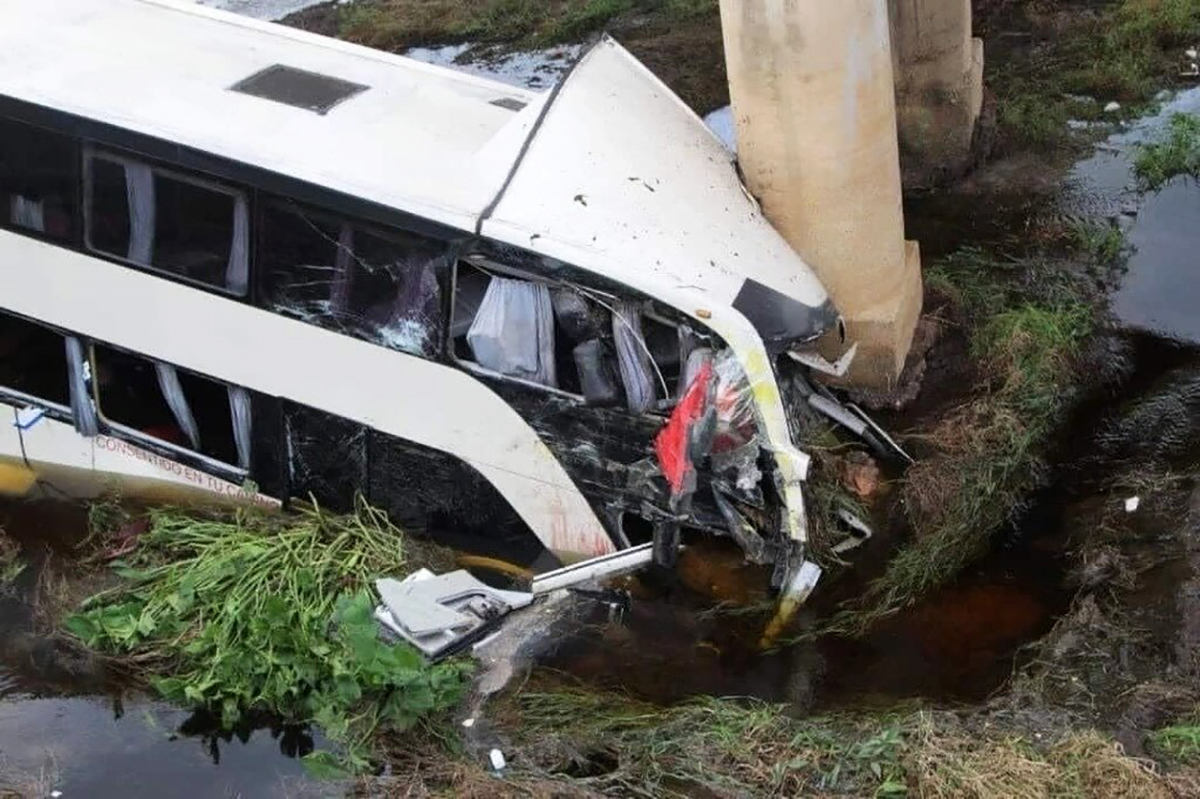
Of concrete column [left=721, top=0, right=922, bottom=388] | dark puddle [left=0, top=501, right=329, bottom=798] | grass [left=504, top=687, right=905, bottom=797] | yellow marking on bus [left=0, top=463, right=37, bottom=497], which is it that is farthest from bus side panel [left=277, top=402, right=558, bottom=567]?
concrete column [left=721, top=0, right=922, bottom=388]

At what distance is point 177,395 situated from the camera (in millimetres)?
7109

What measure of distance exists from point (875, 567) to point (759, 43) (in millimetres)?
3314

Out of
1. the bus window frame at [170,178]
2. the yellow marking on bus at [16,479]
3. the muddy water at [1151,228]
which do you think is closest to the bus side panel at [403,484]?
the bus window frame at [170,178]

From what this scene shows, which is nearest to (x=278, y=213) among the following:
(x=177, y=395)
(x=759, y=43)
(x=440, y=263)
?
(x=440, y=263)

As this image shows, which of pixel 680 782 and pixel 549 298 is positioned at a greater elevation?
pixel 549 298

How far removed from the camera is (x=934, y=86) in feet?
37.0

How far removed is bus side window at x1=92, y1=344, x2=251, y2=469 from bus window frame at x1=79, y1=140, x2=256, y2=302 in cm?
59

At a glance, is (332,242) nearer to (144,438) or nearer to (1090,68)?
(144,438)

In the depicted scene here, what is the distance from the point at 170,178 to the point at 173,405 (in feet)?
4.56

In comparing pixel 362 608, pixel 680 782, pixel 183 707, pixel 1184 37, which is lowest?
pixel 183 707

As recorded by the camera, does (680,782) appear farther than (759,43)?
No

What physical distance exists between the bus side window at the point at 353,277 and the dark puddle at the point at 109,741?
6.88ft

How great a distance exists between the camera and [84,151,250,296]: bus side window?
6.49 meters

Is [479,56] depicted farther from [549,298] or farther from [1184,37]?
[549,298]
